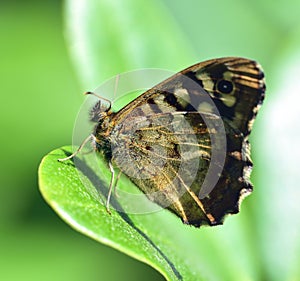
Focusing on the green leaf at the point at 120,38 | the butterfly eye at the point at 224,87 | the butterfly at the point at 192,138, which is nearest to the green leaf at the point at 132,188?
the green leaf at the point at 120,38

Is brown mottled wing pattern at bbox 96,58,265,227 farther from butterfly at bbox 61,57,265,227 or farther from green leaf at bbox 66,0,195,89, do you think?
green leaf at bbox 66,0,195,89

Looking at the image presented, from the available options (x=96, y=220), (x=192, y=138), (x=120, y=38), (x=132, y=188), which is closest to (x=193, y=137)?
(x=192, y=138)

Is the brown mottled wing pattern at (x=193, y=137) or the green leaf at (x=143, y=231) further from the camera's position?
the brown mottled wing pattern at (x=193, y=137)

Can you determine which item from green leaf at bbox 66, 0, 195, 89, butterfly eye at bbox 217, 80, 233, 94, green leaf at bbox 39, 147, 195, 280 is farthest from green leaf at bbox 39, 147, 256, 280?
green leaf at bbox 66, 0, 195, 89

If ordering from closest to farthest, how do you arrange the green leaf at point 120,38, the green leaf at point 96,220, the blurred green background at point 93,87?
1. the green leaf at point 96,220
2. the blurred green background at point 93,87
3. the green leaf at point 120,38

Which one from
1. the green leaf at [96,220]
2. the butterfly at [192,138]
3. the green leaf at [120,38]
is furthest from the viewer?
the green leaf at [120,38]

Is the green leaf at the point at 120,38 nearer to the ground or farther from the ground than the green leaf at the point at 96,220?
farther from the ground

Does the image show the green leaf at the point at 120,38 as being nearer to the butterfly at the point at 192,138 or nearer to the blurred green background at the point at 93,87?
the blurred green background at the point at 93,87

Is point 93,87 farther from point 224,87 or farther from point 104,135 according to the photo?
point 224,87
